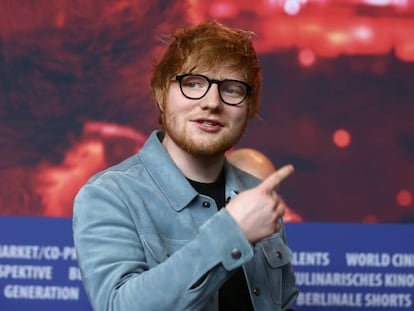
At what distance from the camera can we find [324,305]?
2859 mm

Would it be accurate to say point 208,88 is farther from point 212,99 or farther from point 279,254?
point 279,254

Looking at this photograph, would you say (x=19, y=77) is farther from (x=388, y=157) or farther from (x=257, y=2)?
(x=388, y=157)

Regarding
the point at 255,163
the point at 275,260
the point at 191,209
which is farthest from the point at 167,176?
the point at 255,163

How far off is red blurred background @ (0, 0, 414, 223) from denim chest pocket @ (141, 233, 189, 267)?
55.8 inches

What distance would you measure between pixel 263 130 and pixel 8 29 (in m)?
1.03

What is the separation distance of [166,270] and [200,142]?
14.3 inches

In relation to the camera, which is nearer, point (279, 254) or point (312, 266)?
point (279, 254)

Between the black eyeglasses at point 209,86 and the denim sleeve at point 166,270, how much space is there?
1.13 feet

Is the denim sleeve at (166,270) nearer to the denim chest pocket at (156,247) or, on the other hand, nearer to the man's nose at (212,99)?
the denim chest pocket at (156,247)

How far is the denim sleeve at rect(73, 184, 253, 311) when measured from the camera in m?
1.33

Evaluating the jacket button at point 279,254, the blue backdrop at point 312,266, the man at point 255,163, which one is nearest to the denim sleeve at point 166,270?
the jacket button at point 279,254

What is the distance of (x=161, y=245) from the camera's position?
1.54 metres

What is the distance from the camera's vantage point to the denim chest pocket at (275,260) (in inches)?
68.8

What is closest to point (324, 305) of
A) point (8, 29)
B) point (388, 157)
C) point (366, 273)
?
point (366, 273)
